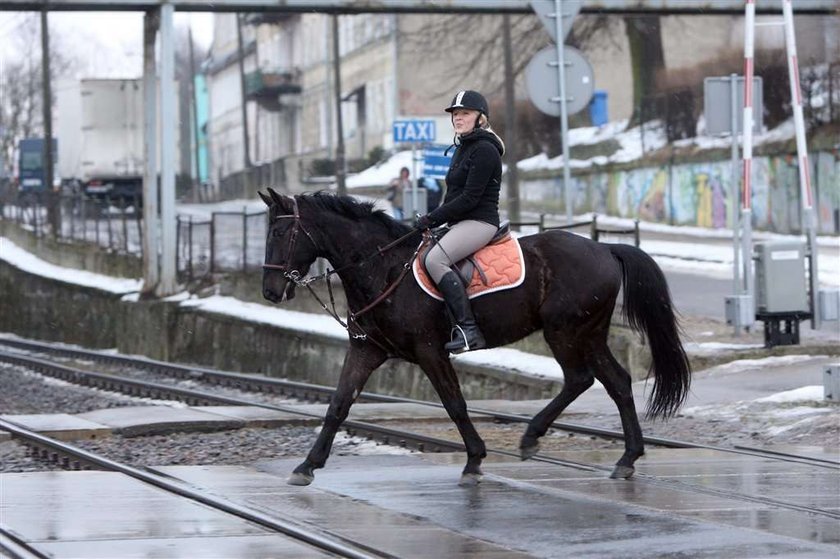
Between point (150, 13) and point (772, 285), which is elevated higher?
point (150, 13)

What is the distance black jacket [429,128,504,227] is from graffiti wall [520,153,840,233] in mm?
28550

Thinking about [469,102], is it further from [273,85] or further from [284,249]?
[273,85]

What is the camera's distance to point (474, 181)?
35.8 feet

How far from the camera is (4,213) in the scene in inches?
2135

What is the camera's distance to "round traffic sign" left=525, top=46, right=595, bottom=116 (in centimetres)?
1905

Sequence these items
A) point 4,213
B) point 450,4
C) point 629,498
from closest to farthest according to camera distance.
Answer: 1. point 629,498
2. point 450,4
3. point 4,213

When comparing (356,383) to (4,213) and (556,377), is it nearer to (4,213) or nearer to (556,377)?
(556,377)

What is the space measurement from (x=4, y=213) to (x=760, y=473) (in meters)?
45.9

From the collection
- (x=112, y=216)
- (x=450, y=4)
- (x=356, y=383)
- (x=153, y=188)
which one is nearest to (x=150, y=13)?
(x=153, y=188)

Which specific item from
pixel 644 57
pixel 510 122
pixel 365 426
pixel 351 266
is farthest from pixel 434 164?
pixel 644 57

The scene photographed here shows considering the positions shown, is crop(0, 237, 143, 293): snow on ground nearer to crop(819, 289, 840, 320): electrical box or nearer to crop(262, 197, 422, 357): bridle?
crop(819, 289, 840, 320): electrical box

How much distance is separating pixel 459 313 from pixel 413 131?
63.2 ft

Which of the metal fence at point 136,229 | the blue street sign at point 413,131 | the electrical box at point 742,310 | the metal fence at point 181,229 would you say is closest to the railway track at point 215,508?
the electrical box at point 742,310

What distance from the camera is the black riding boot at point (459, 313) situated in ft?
35.4
